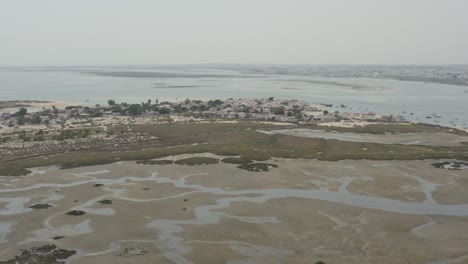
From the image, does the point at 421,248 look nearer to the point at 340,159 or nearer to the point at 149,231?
the point at 149,231

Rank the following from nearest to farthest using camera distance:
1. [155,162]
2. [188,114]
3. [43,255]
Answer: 1. [43,255]
2. [155,162]
3. [188,114]

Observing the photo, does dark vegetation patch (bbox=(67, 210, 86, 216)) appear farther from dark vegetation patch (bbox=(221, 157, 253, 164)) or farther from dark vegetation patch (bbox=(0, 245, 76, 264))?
dark vegetation patch (bbox=(221, 157, 253, 164))

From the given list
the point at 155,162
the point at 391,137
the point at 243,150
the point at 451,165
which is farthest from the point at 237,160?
the point at 391,137

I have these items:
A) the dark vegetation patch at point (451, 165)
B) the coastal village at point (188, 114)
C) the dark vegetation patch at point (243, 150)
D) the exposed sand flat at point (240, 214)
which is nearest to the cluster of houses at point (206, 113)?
the coastal village at point (188, 114)

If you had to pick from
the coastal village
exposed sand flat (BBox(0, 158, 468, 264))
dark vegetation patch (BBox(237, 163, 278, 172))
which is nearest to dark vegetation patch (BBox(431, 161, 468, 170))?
exposed sand flat (BBox(0, 158, 468, 264))

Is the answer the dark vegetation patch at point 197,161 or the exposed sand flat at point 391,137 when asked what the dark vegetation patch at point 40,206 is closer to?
the dark vegetation patch at point 197,161

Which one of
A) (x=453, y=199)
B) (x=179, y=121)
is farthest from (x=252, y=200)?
(x=179, y=121)

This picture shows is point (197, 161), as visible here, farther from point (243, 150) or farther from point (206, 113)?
point (206, 113)
